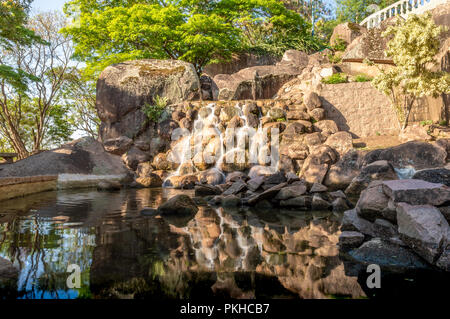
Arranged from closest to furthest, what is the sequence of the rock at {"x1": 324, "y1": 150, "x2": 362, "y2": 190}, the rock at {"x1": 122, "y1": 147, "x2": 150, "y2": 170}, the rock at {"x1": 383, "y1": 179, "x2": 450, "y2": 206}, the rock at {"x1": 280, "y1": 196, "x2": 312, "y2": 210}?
the rock at {"x1": 383, "y1": 179, "x2": 450, "y2": 206}, the rock at {"x1": 280, "y1": 196, "x2": 312, "y2": 210}, the rock at {"x1": 324, "y1": 150, "x2": 362, "y2": 190}, the rock at {"x1": 122, "y1": 147, "x2": 150, "y2": 170}

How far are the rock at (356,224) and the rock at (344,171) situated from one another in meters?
5.41

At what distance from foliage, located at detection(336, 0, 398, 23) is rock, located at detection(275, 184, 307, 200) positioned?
34338 mm

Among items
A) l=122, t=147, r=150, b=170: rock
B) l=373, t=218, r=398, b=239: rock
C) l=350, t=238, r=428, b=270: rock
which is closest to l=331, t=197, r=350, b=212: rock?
l=373, t=218, r=398, b=239: rock

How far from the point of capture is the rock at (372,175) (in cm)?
752

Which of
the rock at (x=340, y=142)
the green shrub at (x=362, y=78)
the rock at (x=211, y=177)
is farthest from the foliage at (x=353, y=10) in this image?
the rock at (x=211, y=177)

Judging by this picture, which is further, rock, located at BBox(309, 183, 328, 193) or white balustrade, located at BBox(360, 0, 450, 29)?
white balustrade, located at BBox(360, 0, 450, 29)

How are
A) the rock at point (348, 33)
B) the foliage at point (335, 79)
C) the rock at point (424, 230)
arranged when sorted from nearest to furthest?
1. the rock at point (424, 230)
2. the foliage at point (335, 79)
3. the rock at point (348, 33)

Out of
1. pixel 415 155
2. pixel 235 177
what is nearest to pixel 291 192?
pixel 235 177

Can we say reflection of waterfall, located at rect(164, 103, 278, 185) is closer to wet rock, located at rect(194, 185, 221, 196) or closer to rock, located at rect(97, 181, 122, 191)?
rock, located at rect(97, 181, 122, 191)

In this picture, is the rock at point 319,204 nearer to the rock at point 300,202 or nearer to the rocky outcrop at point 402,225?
the rock at point 300,202

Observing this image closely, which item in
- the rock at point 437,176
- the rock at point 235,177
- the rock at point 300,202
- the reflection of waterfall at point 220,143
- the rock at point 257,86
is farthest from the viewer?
the rock at point 257,86

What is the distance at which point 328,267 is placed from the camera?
2.96 meters

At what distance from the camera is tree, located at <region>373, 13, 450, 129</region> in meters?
10.5

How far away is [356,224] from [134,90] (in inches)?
619
